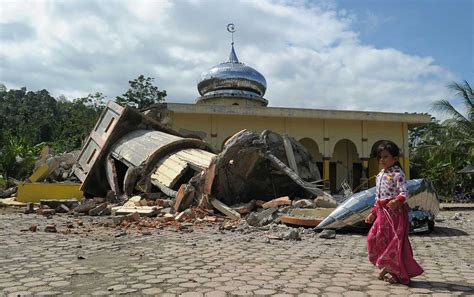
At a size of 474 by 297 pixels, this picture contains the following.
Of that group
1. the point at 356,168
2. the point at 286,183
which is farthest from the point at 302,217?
the point at 356,168

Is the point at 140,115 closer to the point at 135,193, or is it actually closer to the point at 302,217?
the point at 135,193

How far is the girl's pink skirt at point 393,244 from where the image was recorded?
11.2 feet

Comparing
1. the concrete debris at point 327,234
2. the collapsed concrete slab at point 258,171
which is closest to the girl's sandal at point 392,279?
the concrete debris at point 327,234

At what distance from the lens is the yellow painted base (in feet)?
45.3

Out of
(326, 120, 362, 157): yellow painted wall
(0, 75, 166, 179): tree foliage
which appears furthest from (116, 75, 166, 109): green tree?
(326, 120, 362, 157): yellow painted wall

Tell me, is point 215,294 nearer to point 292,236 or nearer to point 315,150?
point 292,236

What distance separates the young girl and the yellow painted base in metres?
11.9

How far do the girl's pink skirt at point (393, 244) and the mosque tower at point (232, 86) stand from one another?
20279 mm

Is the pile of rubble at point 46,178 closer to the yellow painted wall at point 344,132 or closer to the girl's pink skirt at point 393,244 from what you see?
the yellow painted wall at point 344,132

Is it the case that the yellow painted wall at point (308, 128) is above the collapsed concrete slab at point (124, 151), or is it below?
above

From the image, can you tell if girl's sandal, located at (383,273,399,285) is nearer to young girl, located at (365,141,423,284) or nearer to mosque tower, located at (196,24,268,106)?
young girl, located at (365,141,423,284)

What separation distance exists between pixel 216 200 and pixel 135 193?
3.32 m

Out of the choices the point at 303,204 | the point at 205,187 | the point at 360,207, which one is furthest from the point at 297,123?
the point at 360,207

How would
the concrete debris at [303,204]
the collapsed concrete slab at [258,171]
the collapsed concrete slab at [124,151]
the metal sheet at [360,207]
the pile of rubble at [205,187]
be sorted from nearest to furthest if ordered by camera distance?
1. the metal sheet at [360,207]
2. the pile of rubble at [205,187]
3. the concrete debris at [303,204]
4. the collapsed concrete slab at [258,171]
5. the collapsed concrete slab at [124,151]
